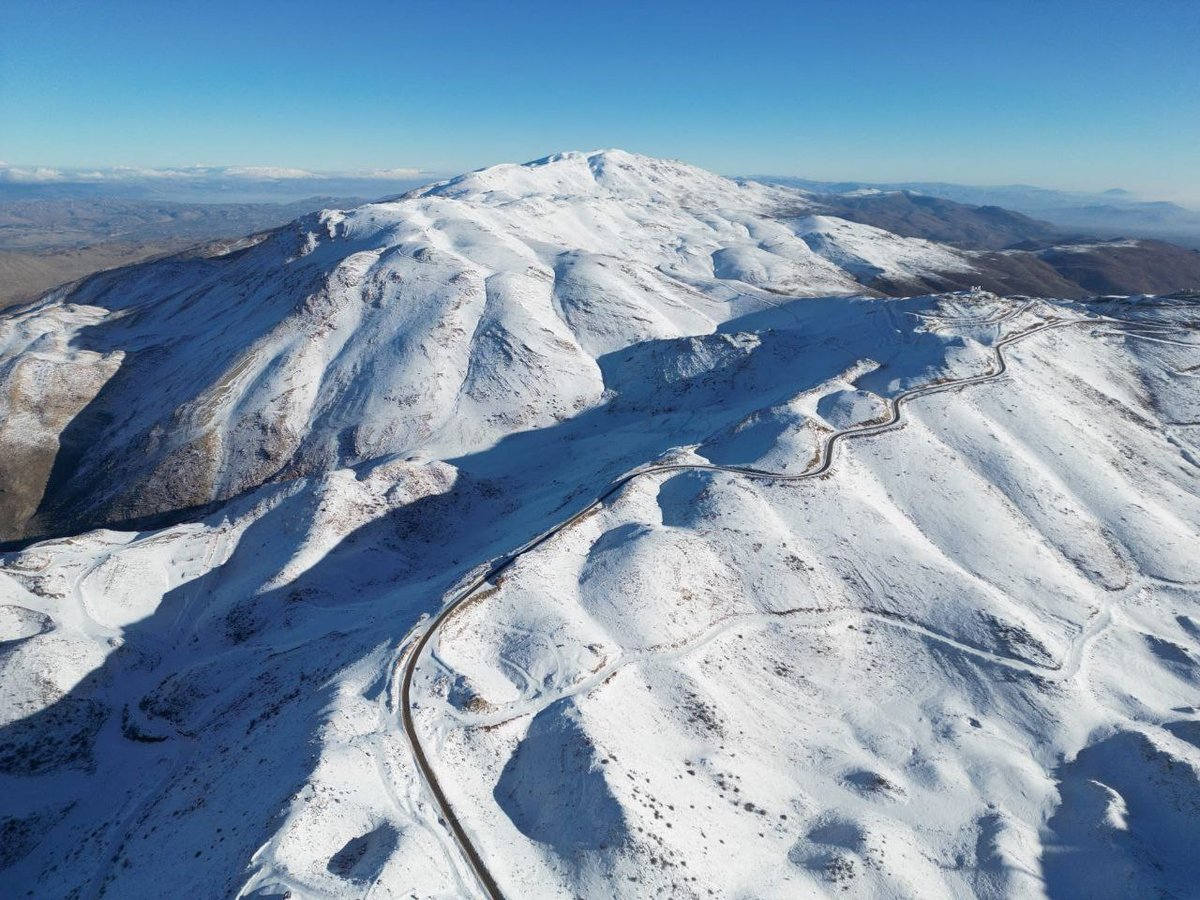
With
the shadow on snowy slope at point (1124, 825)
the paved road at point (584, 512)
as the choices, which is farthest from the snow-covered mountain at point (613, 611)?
the paved road at point (584, 512)

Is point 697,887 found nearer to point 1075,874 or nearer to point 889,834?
point 889,834

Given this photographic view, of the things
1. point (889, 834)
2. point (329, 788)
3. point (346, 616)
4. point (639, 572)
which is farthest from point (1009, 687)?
point (346, 616)

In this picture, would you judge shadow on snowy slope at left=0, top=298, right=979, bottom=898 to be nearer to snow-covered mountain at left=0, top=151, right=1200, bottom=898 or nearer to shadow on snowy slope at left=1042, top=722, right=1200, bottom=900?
snow-covered mountain at left=0, top=151, right=1200, bottom=898

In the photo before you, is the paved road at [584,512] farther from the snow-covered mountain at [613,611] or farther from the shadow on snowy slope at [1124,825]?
the shadow on snowy slope at [1124,825]

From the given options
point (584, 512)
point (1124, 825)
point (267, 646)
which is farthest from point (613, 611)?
point (1124, 825)

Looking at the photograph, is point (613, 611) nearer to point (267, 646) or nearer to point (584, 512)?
point (584, 512)

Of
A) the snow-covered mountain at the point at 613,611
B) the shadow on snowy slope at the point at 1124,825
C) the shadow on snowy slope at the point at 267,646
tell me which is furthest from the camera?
the shadow on snowy slope at the point at 267,646

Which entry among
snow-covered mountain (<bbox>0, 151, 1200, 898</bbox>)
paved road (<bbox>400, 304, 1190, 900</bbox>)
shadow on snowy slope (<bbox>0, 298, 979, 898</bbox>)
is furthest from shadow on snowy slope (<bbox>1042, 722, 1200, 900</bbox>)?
shadow on snowy slope (<bbox>0, 298, 979, 898</bbox>)
